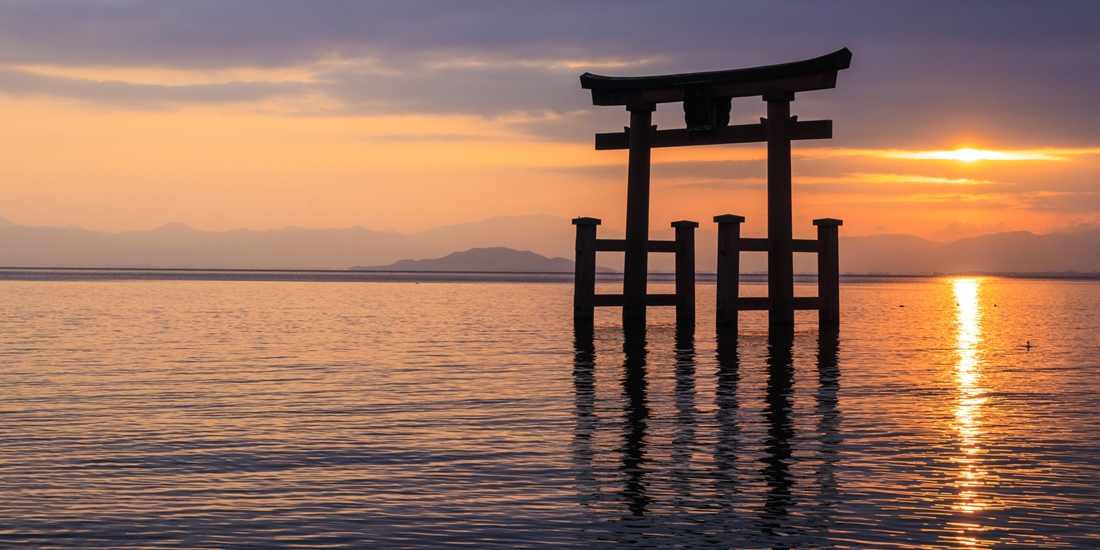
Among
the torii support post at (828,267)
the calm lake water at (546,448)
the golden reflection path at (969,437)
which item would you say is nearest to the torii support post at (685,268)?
the torii support post at (828,267)

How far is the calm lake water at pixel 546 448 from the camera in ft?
23.6

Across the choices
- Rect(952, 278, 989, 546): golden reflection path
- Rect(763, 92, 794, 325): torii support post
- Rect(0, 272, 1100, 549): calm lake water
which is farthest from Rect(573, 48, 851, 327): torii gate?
Rect(952, 278, 989, 546): golden reflection path

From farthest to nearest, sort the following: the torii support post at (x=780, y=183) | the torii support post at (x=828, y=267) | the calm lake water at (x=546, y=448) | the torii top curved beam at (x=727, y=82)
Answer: the torii support post at (x=828, y=267), the torii support post at (x=780, y=183), the torii top curved beam at (x=727, y=82), the calm lake water at (x=546, y=448)

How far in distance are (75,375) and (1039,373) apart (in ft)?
50.3

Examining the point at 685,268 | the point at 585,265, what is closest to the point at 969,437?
the point at 585,265

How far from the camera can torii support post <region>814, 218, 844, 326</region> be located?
26.1 meters

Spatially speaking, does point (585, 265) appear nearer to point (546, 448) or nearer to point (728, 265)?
point (728, 265)

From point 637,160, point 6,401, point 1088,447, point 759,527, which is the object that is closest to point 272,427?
point 6,401

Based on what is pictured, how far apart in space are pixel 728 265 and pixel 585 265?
3567 mm

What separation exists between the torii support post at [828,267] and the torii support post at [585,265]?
5370 millimetres

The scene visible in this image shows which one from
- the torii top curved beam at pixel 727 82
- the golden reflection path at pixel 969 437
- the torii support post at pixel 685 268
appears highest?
the torii top curved beam at pixel 727 82

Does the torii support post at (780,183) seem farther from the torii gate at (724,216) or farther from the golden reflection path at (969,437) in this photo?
the golden reflection path at (969,437)

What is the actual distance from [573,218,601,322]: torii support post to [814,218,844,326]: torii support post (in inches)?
211

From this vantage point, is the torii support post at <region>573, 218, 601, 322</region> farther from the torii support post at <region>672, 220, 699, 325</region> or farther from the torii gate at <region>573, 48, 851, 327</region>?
the torii support post at <region>672, 220, 699, 325</region>
